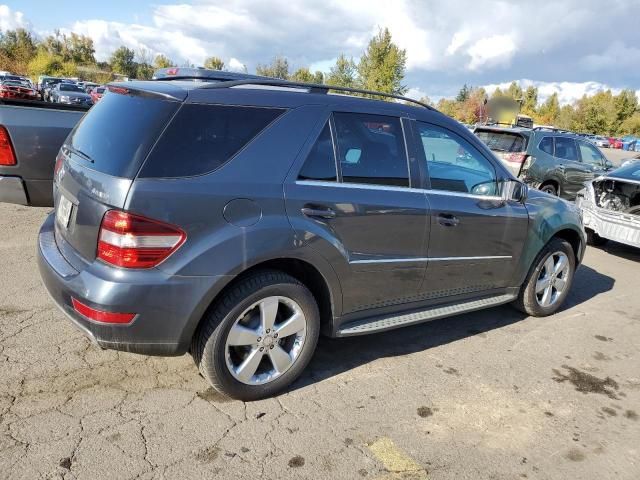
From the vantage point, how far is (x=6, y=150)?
169 inches

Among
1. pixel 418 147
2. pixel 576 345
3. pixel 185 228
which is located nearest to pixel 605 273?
pixel 576 345

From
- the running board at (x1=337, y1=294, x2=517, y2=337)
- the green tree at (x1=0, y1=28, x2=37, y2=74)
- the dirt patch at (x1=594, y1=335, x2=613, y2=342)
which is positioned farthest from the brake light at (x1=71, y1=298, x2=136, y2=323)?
the green tree at (x1=0, y1=28, x2=37, y2=74)

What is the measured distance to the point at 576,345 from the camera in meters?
4.29

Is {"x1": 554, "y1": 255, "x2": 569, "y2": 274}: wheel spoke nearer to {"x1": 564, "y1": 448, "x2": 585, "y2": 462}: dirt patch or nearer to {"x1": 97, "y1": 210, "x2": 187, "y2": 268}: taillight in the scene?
{"x1": 564, "y1": 448, "x2": 585, "y2": 462}: dirt patch

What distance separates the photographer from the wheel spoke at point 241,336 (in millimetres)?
2836

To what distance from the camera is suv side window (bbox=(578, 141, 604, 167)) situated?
10.8 metres

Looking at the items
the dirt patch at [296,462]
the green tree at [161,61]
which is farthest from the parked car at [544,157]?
the green tree at [161,61]

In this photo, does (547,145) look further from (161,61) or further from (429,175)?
(161,61)

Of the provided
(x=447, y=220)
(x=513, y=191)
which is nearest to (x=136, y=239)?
(x=447, y=220)

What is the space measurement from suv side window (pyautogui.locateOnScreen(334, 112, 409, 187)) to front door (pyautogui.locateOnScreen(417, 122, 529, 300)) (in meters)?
0.23

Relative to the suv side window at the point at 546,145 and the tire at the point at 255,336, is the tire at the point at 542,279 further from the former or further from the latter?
the suv side window at the point at 546,145

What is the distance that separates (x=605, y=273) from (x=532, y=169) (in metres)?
3.81

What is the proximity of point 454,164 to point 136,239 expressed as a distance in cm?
242

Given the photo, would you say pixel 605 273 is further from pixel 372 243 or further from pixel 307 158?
pixel 307 158
